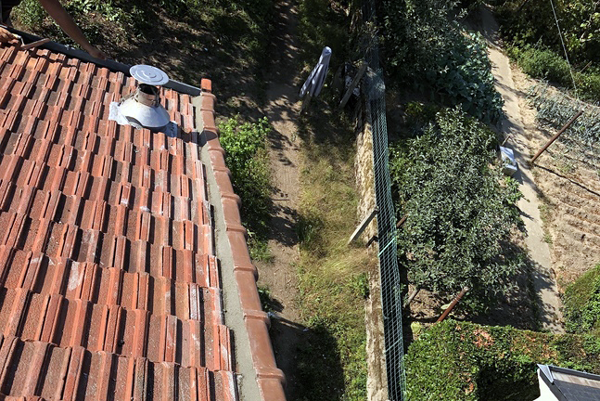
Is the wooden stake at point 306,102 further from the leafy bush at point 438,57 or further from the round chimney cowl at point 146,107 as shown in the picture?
the round chimney cowl at point 146,107

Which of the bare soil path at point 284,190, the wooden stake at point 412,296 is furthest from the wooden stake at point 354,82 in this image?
the wooden stake at point 412,296

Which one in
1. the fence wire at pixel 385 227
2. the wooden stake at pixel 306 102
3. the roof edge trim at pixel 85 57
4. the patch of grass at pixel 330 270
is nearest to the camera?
the roof edge trim at pixel 85 57

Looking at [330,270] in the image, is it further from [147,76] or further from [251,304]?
[147,76]

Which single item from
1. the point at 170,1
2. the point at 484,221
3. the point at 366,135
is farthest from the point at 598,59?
the point at 170,1

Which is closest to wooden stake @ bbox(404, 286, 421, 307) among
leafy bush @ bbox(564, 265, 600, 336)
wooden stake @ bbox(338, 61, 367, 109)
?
leafy bush @ bbox(564, 265, 600, 336)

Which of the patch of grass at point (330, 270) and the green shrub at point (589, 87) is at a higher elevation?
the green shrub at point (589, 87)

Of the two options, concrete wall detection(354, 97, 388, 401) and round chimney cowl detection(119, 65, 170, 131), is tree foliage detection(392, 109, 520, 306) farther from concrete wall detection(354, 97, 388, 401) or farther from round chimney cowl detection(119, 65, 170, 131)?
round chimney cowl detection(119, 65, 170, 131)

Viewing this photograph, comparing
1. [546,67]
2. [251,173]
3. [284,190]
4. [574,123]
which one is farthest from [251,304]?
[546,67]

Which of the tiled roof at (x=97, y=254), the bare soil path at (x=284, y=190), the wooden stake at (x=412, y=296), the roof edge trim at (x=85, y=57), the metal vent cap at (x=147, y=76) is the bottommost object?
the bare soil path at (x=284, y=190)
